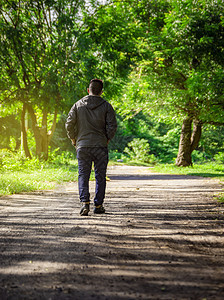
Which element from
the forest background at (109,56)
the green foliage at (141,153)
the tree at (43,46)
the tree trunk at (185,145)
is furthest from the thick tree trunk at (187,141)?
the green foliage at (141,153)

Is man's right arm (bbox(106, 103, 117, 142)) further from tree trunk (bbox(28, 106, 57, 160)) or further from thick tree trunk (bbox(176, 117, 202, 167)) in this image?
thick tree trunk (bbox(176, 117, 202, 167))

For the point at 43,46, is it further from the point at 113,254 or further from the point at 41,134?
the point at 113,254

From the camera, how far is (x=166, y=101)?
17438 mm

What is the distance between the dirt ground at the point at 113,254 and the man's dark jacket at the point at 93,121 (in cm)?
119

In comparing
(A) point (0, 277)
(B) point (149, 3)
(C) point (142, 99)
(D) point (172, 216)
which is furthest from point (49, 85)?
(A) point (0, 277)

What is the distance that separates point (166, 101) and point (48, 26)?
7.29m

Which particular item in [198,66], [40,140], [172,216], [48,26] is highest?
[48,26]

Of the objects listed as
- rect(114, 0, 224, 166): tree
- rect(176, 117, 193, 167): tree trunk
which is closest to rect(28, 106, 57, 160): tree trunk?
rect(114, 0, 224, 166): tree

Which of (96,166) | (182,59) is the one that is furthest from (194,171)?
(96,166)

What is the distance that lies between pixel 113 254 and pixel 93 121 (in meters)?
2.56

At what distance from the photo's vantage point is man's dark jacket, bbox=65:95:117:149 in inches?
198

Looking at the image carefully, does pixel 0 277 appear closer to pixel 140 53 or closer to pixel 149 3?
pixel 140 53

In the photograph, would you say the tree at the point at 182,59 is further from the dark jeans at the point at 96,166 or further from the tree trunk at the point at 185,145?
the dark jeans at the point at 96,166

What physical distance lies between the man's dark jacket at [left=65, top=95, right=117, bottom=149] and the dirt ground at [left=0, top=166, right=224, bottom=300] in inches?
47.0
